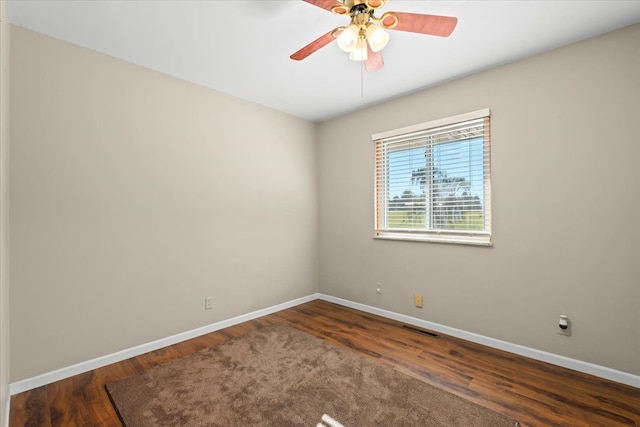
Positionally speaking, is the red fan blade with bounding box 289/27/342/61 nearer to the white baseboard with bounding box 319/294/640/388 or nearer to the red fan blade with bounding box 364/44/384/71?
the red fan blade with bounding box 364/44/384/71

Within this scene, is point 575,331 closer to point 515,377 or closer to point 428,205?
point 515,377

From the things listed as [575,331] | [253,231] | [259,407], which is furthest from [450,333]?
[253,231]

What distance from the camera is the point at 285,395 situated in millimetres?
2006

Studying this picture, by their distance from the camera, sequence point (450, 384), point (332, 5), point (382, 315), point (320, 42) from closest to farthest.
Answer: point (332, 5) < point (320, 42) < point (450, 384) < point (382, 315)

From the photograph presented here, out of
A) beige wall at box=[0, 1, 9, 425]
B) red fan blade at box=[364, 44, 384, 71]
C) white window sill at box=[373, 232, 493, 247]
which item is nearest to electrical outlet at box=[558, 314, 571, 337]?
white window sill at box=[373, 232, 493, 247]

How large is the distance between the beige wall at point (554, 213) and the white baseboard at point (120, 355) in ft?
6.42

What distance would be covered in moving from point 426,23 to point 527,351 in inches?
106

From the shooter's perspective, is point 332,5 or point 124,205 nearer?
point 332,5

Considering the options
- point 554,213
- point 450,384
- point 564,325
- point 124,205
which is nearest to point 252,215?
point 124,205

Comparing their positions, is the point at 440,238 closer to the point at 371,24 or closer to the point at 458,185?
the point at 458,185

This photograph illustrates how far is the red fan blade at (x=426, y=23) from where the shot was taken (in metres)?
1.55

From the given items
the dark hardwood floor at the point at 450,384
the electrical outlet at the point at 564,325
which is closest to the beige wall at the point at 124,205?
the dark hardwood floor at the point at 450,384

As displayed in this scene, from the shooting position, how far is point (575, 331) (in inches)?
90.7

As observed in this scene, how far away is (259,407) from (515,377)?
1.90 meters
